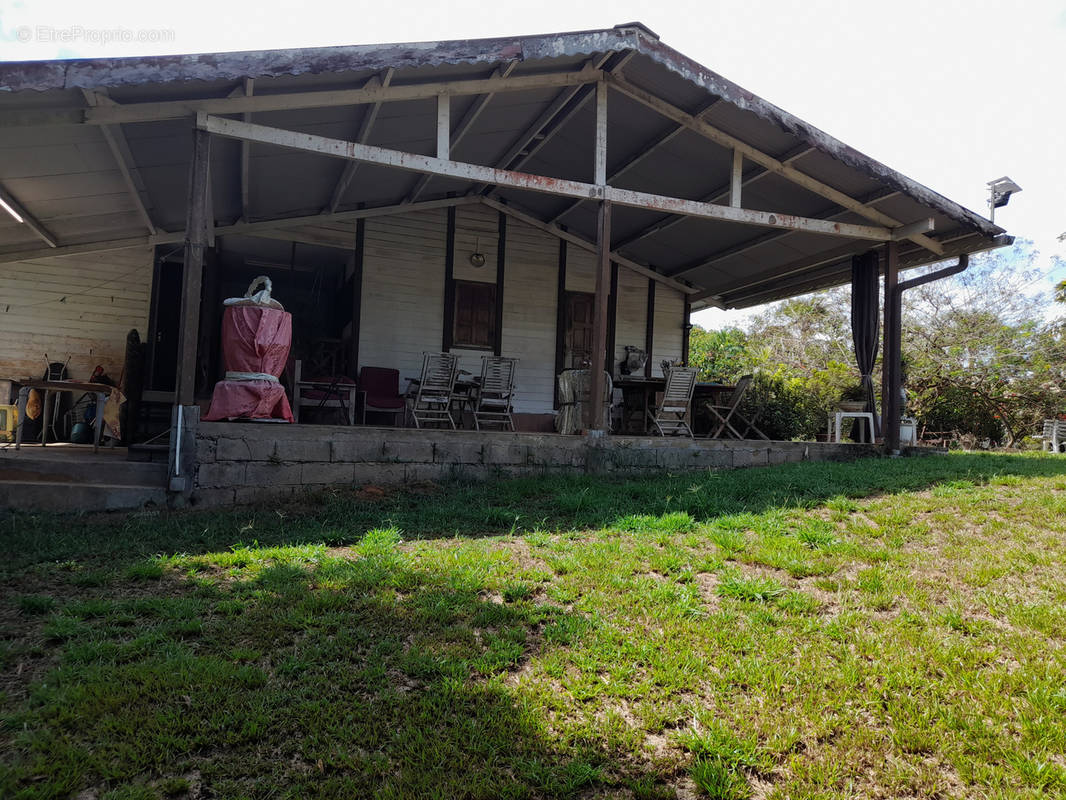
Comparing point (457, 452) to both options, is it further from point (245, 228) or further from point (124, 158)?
point (245, 228)

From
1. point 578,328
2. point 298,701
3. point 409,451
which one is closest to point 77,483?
point 409,451

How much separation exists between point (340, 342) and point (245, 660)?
24.4ft

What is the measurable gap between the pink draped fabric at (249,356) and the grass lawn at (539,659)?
129 centimetres

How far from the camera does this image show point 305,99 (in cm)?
566

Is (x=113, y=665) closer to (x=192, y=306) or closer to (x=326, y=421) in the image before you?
(x=192, y=306)

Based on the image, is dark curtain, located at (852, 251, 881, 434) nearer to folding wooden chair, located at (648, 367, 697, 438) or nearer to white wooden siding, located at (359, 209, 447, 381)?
folding wooden chair, located at (648, 367, 697, 438)

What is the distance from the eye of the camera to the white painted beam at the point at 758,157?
281 inches

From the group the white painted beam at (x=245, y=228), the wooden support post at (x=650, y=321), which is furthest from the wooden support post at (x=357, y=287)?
the wooden support post at (x=650, y=321)

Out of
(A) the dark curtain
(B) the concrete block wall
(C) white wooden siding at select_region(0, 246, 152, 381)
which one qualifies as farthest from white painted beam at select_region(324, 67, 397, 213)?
(A) the dark curtain

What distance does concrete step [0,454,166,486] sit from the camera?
16.9 feet

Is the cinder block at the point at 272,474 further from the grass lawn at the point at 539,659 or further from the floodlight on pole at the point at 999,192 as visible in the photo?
the floodlight on pole at the point at 999,192

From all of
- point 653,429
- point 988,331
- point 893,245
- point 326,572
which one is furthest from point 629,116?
point 988,331

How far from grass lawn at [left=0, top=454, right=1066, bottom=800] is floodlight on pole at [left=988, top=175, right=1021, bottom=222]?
15.7 feet

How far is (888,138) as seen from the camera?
2492 cm
